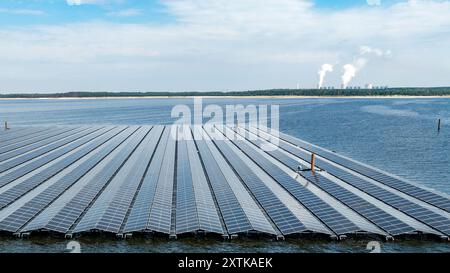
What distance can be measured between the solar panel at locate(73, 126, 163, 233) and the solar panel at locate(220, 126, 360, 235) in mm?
13842

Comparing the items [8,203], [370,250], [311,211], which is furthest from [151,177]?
[370,250]

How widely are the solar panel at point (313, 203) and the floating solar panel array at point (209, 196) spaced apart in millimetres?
74

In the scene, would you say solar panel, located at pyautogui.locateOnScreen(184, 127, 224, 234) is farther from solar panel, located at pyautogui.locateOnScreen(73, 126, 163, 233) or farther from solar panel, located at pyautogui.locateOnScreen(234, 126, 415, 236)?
solar panel, located at pyautogui.locateOnScreen(234, 126, 415, 236)

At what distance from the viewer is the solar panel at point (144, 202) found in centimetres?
2506

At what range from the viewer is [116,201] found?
30250 mm

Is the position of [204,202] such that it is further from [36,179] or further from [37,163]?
[37,163]

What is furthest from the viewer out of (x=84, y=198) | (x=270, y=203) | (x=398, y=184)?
(x=398, y=184)

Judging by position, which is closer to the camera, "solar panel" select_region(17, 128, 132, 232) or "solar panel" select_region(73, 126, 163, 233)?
"solar panel" select_region(73, 126, 163, 233)

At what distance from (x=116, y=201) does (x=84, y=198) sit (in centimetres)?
319

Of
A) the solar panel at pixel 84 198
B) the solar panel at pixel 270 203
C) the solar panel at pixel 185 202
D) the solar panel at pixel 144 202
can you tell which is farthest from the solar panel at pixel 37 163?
the solar panel at pixel 270 203

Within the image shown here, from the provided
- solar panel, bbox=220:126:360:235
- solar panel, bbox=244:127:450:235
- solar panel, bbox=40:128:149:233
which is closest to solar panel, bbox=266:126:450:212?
solar panel, bbox=244:127:450:235

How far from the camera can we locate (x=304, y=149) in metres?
58.6

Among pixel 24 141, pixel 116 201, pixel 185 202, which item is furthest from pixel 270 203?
pixel 24 141

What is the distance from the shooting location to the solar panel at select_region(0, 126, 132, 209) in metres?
31.5
